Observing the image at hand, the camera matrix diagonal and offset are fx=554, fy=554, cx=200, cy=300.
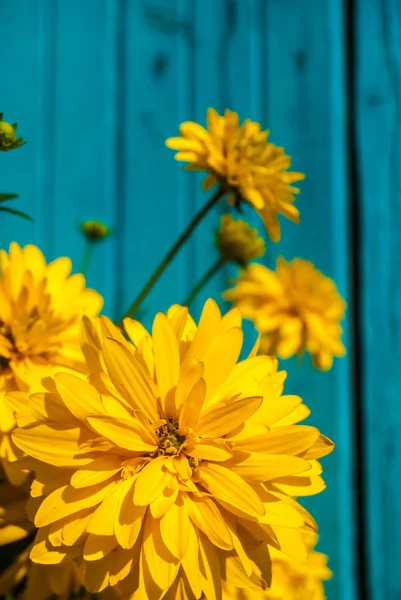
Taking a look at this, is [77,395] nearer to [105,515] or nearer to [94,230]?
[105,515]

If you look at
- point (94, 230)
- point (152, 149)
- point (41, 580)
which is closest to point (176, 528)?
point (41, 580)

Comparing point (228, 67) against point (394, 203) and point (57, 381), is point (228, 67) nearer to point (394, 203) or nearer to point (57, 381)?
point (394, 203)

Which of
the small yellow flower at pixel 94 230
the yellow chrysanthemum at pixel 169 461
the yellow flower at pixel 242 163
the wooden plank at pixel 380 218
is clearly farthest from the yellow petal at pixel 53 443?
the wooden plank at pixel 380 218

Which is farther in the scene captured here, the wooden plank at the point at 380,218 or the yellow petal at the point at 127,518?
the wooden plank at the point at 380,218

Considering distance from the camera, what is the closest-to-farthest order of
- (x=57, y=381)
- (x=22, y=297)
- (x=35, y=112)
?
(x=57, y=381)
(x=22, y=297)
(x=35, y=112)

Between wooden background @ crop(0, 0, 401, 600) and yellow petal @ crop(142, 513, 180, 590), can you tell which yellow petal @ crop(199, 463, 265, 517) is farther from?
wooden background @ crop(0, 0, 401, 600)

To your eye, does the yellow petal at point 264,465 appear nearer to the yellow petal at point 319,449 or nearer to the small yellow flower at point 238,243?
the yellow petal at point 319,449

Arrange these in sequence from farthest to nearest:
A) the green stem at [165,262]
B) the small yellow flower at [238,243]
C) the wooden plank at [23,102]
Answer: the wooden plank at [23,102] < the small yellow flower at [238,243] < the green stem at [165,262]

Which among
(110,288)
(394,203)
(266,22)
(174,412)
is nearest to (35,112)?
(110,288)
